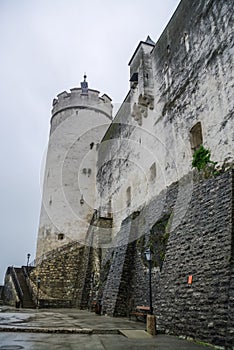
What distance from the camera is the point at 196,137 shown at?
34.0ft

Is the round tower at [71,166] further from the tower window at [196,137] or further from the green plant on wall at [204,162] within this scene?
the green plant on wall at [204,162]

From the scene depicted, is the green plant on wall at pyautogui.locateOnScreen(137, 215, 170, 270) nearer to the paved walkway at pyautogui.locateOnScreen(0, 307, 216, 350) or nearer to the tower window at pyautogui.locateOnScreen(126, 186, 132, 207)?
the paved walkway at pyautogui.locateOnScreen(0, 307, 216, 350)

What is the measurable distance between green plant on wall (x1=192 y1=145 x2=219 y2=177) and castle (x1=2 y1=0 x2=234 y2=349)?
0.16 ft

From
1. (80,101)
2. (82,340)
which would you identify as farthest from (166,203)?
(80,101)

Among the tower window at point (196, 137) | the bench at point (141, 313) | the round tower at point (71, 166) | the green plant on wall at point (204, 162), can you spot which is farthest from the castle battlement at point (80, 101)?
the bench at point (141, 313)

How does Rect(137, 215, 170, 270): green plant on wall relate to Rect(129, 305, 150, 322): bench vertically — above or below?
above

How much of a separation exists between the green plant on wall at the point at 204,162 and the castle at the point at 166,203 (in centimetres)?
5

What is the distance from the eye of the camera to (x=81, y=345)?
5.50 metres

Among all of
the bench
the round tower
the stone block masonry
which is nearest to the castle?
the stone block masonry

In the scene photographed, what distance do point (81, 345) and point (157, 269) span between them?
4.70 m

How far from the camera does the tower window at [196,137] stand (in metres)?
10.2

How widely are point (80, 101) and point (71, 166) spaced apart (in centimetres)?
571

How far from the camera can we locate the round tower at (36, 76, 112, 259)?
878 inches

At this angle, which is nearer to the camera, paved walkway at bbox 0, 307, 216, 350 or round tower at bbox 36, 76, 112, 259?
paved walkway at bbox 0, 307, 216, 350
